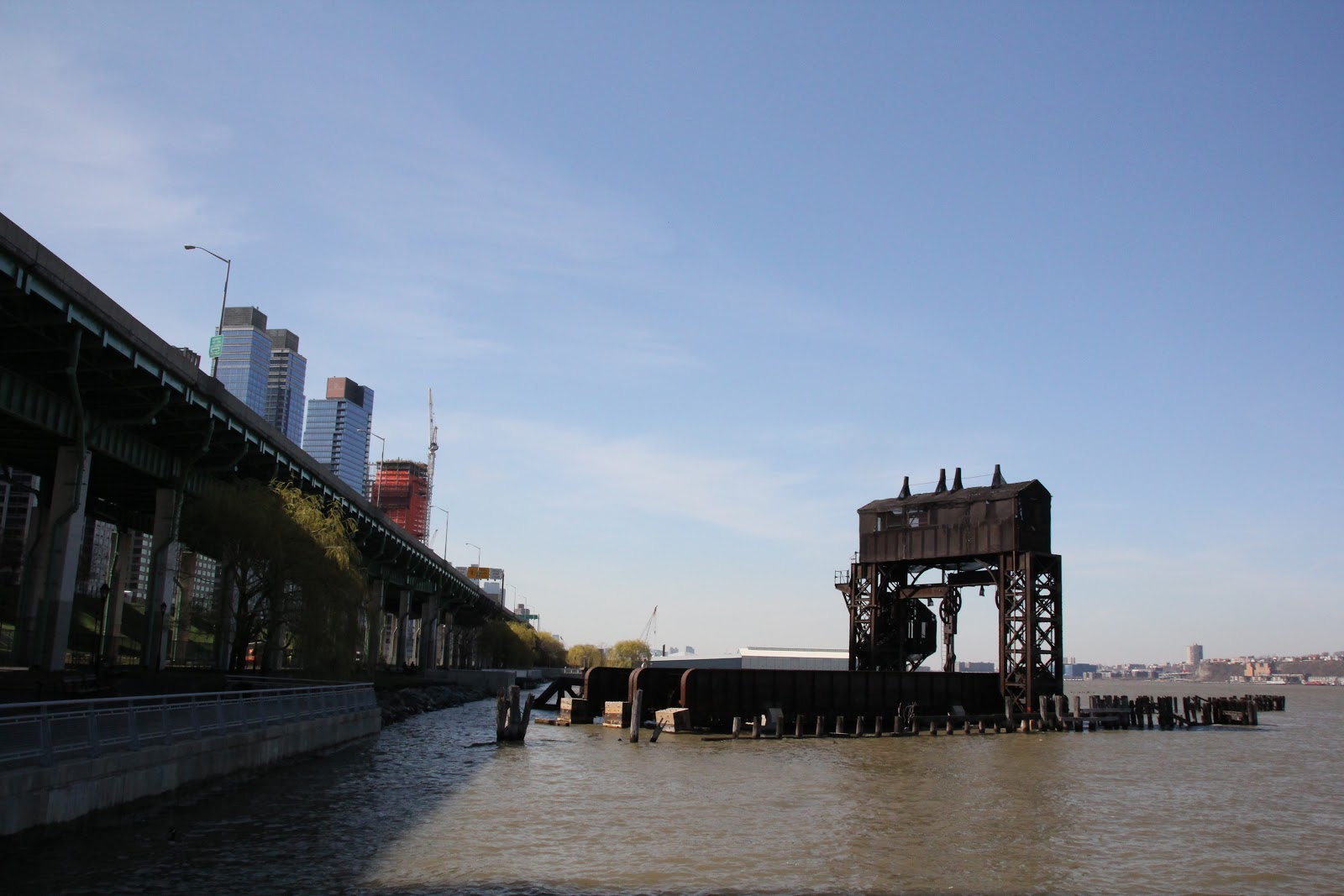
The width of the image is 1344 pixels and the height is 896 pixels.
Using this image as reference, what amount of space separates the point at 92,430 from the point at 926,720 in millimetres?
48834

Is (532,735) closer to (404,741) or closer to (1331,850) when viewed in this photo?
(404,741)

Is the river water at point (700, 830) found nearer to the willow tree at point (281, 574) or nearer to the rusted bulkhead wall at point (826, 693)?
the willow tree at point (281, 574)

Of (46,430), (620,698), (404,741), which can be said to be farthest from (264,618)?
(620,698)

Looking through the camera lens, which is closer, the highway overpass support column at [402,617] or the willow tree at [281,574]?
the willow tree at [281,574]

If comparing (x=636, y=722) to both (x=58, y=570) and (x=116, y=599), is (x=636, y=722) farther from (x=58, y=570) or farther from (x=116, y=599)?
(x=116, y=599)

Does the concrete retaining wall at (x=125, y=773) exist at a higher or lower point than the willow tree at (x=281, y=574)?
lower

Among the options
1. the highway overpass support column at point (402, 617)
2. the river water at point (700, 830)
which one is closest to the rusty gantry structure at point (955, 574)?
the river water at point (700, 830)

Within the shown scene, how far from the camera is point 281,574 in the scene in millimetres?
48969

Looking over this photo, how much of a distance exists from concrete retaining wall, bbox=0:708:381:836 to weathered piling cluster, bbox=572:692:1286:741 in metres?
22.1

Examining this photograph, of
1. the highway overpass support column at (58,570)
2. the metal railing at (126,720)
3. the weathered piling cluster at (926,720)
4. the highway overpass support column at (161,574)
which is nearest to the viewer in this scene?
the metal railing at (126,720)

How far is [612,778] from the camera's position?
35.4 metres

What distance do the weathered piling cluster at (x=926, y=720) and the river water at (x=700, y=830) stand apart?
9788mm

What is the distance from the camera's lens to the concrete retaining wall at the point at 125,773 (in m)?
18.0

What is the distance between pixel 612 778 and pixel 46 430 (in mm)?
26709
